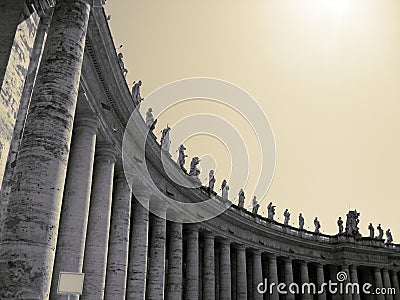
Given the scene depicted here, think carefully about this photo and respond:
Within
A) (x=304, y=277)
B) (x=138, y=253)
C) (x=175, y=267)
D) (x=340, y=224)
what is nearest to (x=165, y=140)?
(x=175, y=267)

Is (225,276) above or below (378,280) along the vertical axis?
below

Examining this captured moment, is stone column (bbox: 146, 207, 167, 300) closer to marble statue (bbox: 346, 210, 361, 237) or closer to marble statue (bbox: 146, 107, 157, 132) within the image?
marble statue (bbox: 146, 107, 157, 132)

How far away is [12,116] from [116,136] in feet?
36.6

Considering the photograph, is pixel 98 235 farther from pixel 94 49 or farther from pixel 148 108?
pixel 148 108

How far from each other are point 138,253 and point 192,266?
1256cm

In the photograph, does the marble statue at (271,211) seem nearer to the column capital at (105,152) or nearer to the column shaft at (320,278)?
the column shaft at (320,278)

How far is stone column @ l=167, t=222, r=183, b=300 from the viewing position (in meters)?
40.6

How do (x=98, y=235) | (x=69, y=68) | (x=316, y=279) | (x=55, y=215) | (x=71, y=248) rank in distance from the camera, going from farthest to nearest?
(x=316, y=279)
(x=98, y=235)
(x=71, y=248)
(x=69, y=68)
(x=55, y=215)

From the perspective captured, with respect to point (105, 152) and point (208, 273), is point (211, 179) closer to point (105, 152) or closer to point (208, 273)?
point (208, 273)

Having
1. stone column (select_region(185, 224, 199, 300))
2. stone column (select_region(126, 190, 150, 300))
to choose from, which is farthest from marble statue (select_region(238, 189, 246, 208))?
stone column (select_region(126, 190, 150, 300))

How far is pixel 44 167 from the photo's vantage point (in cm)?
1480

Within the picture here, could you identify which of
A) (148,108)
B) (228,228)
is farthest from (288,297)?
(148,108)

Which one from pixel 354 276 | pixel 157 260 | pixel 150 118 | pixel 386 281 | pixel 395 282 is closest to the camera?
pixel 157 260

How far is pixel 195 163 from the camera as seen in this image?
5078cm
